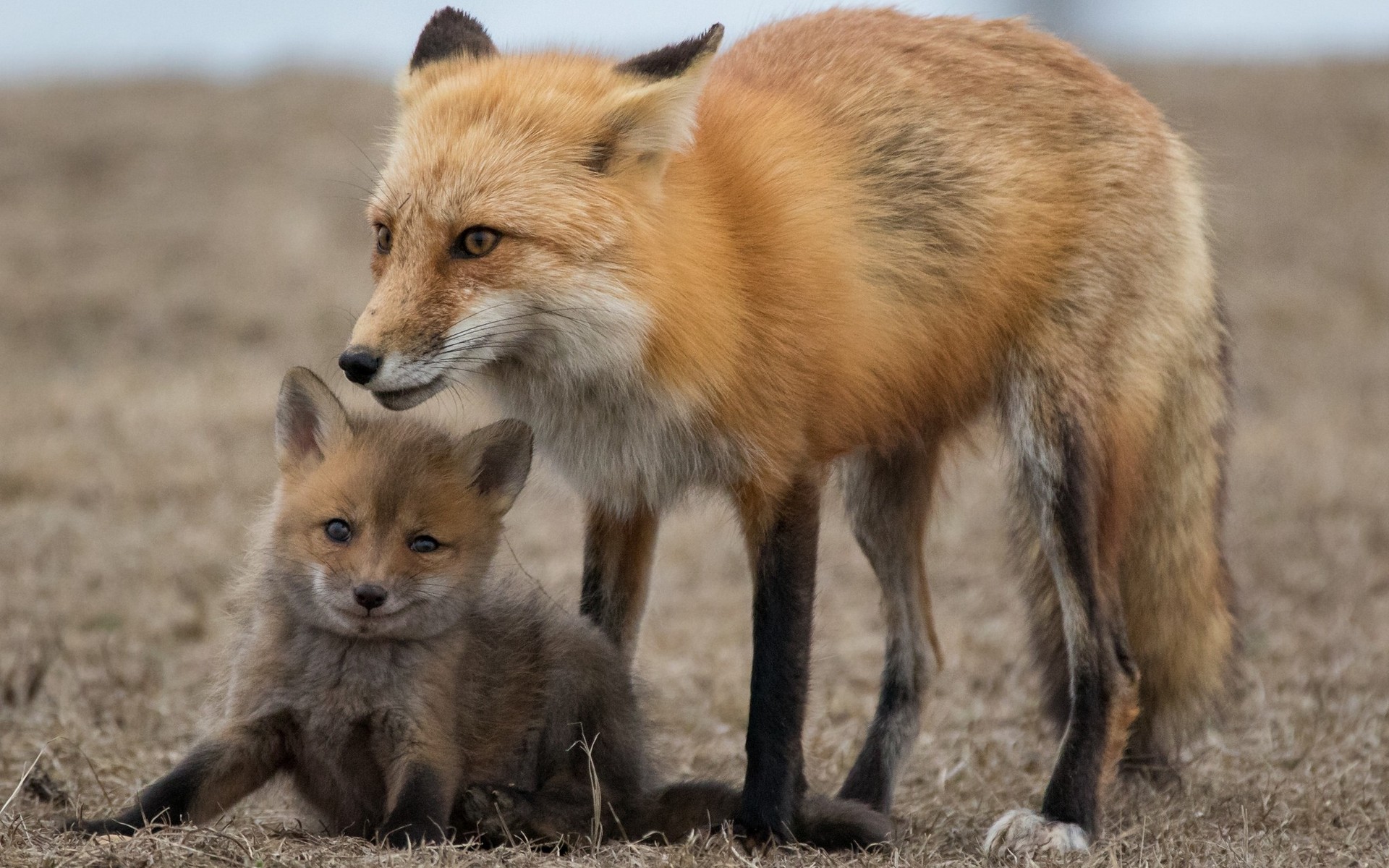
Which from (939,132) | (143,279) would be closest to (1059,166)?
(939,132)

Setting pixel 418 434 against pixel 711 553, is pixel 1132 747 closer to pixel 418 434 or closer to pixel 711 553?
pixel 418 434

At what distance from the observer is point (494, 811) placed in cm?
376

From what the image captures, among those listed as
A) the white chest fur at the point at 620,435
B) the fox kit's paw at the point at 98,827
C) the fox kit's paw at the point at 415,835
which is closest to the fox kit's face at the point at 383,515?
the white chest fur at the point at 620,435

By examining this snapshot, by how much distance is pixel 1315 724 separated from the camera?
561cm

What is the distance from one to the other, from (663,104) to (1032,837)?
7.68ft

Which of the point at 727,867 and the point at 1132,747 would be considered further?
the point at 1132,747

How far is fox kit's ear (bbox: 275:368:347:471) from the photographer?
12.8 feet

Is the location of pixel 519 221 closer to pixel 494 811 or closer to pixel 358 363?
pixel 358 363

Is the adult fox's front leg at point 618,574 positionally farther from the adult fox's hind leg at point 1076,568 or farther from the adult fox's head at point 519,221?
the adult fox's hind leg at point 1076,568

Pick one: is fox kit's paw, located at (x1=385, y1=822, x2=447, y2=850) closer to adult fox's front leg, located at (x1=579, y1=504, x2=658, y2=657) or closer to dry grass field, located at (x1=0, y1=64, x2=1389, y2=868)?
dry grass field, located at (x1=0, y1=64, x2=1389, y2=868)

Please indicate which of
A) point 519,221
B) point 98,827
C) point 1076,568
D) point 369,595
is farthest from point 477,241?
point 1076,568

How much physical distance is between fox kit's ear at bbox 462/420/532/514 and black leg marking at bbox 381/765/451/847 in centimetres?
73

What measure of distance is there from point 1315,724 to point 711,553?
368 centimetres

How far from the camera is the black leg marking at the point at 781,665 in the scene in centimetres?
393
